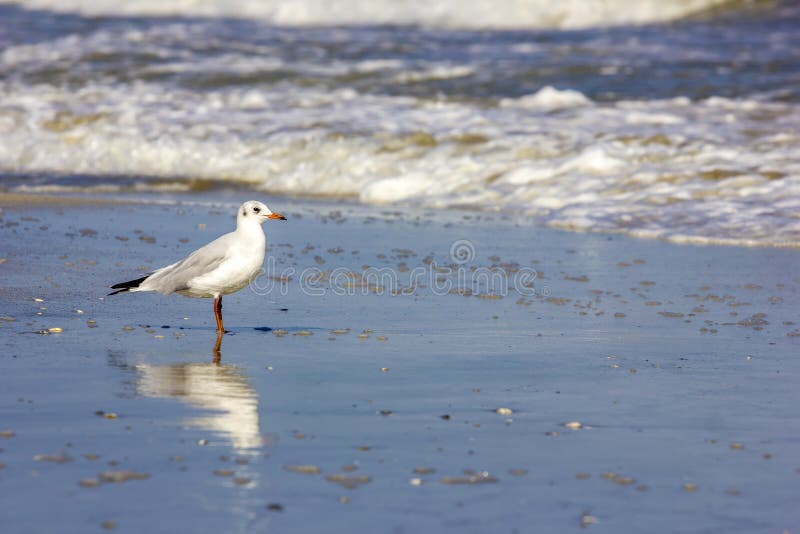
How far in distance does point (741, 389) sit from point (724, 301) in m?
1.94

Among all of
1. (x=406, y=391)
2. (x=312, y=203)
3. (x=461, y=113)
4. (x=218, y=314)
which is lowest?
(x=406, y=391)

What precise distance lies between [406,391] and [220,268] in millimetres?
1388

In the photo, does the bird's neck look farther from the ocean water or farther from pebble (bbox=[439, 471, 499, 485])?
the ocean water

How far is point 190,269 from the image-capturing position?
5539 millimetres

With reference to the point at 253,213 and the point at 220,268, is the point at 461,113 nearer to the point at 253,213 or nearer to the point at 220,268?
the point at 253,213

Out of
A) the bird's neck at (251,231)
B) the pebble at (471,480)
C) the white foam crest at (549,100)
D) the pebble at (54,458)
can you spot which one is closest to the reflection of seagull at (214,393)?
the pebble at (54,458)

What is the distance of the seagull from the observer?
5.47 m

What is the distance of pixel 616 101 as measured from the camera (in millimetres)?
14836

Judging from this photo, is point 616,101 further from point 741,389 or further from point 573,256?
point 741,389

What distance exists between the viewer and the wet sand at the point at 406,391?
10.5 ft

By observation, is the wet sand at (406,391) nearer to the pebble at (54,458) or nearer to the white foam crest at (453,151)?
the pebble at (54,458)

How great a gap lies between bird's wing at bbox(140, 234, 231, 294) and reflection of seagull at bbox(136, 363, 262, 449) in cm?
73

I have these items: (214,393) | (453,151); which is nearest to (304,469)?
(214,393)

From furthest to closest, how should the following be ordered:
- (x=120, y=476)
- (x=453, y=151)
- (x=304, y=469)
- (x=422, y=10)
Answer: (x=422, y=10) < (x=453, y=151) < (x=304, y=469) < (x=120, y=476)
